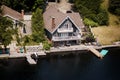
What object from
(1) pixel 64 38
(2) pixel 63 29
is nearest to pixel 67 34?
(1) pixel 64 38

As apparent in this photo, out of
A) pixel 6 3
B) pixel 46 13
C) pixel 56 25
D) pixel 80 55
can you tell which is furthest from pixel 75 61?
pixel 6 3

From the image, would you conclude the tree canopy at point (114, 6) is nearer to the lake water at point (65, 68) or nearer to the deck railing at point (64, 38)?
the deck railing at point (64, 38)

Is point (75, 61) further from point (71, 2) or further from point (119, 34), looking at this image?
point (71, 2)

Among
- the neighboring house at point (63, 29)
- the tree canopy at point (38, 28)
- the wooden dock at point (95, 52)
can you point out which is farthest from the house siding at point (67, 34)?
the wooden dock at point (95, 52)

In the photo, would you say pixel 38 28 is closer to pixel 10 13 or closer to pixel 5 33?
pixel 10 13

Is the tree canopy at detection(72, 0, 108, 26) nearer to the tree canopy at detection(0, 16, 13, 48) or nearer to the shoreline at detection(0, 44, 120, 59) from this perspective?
the shoreline at detection(0, 44, 120, 59)

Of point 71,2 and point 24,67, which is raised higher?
point 71,2
